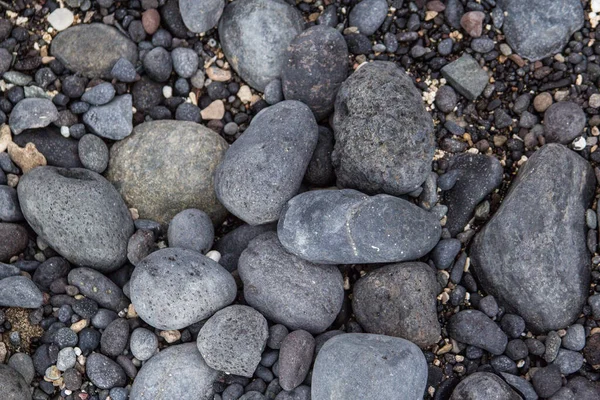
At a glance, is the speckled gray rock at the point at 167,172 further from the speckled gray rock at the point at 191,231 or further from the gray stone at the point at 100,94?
the gray stone at the point at 100,94

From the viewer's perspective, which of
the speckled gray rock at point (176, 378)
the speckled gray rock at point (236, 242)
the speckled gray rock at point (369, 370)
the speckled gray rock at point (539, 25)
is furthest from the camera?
the speckled gray rock at point (539, 25)

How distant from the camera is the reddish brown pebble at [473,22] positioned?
12.2ft

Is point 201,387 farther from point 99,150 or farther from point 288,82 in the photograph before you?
point 288,82

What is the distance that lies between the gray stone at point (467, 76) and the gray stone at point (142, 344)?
6.92 feet

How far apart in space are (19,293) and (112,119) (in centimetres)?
104

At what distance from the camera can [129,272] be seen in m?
3.59

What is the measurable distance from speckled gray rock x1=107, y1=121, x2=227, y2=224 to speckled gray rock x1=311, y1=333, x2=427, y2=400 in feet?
3.60

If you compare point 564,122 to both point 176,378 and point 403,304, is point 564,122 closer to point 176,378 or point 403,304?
point 403,304

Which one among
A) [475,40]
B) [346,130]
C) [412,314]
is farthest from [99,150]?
[475,40]

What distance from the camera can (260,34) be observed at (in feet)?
12.2

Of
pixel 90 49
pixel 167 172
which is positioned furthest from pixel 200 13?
pixel 167 172

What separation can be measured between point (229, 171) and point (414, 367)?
4.28 feet

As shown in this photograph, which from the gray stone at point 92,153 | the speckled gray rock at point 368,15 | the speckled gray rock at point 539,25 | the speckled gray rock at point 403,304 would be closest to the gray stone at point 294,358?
the speckled gray rock at point 403,304

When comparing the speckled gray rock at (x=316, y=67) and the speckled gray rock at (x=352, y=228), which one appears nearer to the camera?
the speckled gray rock at (x=352, y=228)
